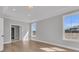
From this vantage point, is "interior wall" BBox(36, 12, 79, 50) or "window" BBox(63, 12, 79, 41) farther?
"window" BBox(63, 12, 79, 41)

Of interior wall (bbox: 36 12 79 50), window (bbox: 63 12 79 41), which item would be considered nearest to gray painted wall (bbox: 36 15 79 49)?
interior wall (bbox: 36 12 79 50)

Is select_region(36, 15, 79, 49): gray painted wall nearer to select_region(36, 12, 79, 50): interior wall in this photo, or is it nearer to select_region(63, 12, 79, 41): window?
select_region(36, 12, 79, 50): interior wall

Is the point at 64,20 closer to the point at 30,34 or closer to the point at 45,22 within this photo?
the point at 45,22

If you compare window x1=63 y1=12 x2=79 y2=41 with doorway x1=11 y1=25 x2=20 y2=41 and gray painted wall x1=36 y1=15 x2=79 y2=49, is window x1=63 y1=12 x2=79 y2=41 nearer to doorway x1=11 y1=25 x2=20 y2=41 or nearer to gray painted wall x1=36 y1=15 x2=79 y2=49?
gray painted wall x1=36 y1=15 x2=79 y2=49

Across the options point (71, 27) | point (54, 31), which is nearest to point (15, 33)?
point (54, 31)

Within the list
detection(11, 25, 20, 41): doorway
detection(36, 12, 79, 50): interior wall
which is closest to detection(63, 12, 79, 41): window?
detection(36, 12, 79, 50): interior wall

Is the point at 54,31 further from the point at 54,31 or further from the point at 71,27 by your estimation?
the point at 71,27

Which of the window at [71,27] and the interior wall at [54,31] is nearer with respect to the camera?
the interior wall at [54,31]

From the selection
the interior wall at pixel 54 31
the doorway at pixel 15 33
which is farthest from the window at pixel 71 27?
the doorway at pixel 15 33

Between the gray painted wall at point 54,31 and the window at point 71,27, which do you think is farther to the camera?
the window at point 71,27

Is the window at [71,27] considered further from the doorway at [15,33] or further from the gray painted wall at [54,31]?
the doorway at [15,33]

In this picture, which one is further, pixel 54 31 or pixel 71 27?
pixel 71 27

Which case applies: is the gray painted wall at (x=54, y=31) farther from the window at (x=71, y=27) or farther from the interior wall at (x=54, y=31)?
the window at (x=71, y=27)
